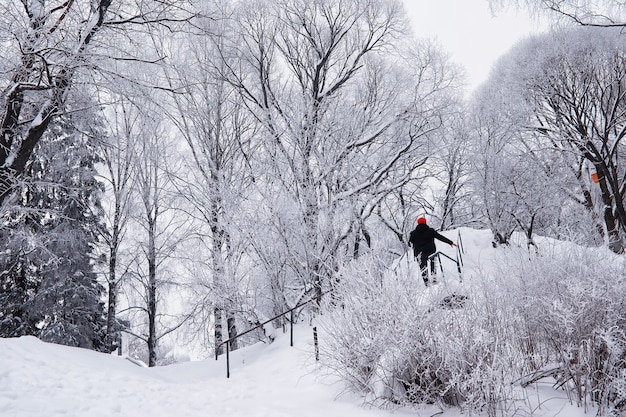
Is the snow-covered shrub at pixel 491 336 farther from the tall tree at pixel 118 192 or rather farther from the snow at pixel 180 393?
the tall tree at pixel 118 192

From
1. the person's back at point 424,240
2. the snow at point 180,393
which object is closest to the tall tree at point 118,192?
the snow at point 180,393

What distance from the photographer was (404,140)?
1280 centimetres

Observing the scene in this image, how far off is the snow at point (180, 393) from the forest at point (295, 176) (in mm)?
374

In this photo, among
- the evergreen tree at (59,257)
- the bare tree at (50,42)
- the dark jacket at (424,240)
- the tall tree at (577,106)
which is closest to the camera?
the bare tree at (50,42)

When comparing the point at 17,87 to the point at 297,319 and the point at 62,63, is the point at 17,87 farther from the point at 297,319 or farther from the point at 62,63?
the point at 297,319

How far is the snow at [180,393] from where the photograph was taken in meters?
4.35

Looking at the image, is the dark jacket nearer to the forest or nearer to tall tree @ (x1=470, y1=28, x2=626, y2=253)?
the forest

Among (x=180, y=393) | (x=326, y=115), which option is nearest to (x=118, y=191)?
(x=326, y=115)

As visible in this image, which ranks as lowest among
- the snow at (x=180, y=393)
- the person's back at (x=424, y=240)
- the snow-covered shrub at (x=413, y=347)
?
the snow at (x=180, y=393)

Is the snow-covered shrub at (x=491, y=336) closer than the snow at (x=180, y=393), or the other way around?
the snow-covered shrub at (x=491, y=336)

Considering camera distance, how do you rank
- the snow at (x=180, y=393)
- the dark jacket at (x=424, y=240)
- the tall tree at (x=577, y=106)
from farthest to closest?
the tall tree at (x=577, y=106) → the dark jacket at (x=424, y=240) → the snow at (x=180, y=393)

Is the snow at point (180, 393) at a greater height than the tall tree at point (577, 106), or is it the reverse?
the tall tree at point (577, 106)

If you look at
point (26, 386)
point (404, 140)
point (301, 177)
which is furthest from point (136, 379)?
point (404, 140)

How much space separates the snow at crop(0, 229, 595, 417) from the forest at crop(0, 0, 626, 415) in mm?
374
